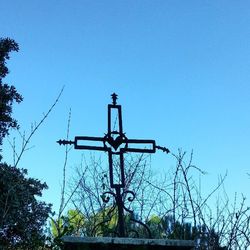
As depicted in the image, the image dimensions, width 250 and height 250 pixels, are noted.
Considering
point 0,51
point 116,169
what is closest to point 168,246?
point 116,169

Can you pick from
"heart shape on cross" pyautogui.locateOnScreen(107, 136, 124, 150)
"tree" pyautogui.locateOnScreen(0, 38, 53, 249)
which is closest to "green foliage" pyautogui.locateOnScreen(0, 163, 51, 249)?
"tree" pyautogui.locateOnScreen(0, 38, 53, 249)

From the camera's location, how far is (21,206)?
1052 centimetres

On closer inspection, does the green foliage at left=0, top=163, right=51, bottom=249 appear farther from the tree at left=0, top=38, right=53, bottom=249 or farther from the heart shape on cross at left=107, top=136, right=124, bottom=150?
the heart shape on cross at left=107, top=136, right=124, bottom=150

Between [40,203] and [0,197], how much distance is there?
1.20 meters

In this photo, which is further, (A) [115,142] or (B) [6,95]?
(B) [6,95]

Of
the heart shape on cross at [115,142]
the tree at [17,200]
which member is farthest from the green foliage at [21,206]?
the heart shape on cross at [115,142]

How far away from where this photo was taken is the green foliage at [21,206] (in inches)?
388

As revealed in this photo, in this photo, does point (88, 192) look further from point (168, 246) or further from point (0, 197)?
point (168, 246)

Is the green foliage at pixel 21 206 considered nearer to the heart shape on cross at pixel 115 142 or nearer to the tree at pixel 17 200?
the tree at pixel 17 200

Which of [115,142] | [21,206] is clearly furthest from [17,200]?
[115,142]

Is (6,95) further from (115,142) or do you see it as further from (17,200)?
(115,142)

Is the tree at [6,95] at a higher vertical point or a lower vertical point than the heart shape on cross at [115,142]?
higher

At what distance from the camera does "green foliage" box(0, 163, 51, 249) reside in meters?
9.87

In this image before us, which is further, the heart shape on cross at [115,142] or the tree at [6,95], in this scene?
the tree at [6,95]
